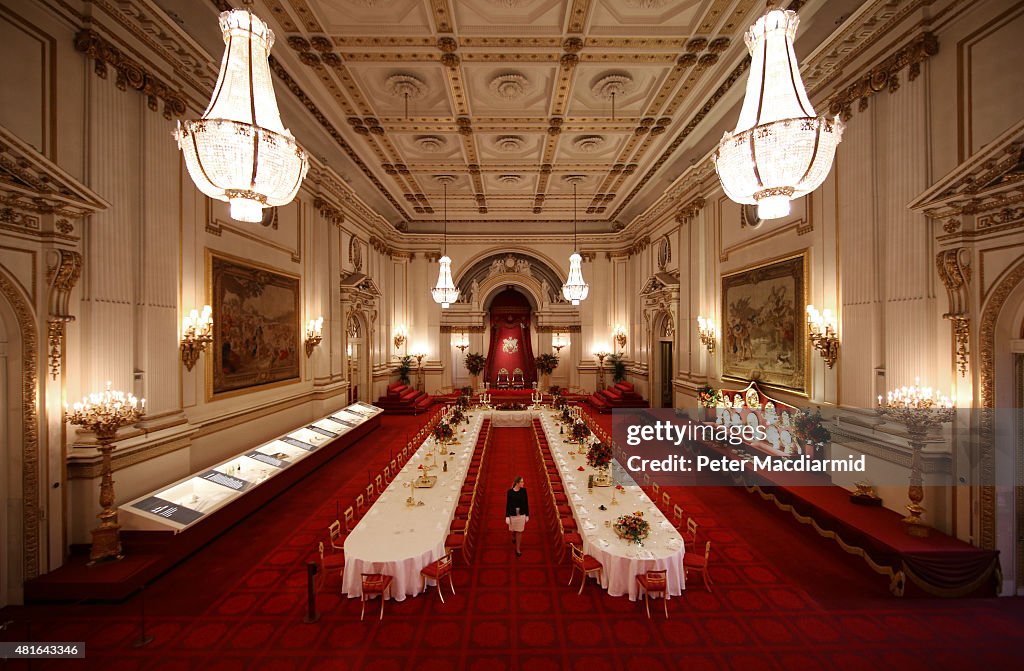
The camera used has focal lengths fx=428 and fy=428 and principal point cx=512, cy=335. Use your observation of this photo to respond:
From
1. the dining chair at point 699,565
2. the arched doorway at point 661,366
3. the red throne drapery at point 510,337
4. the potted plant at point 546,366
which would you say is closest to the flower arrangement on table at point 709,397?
the arched doorway at point 661,366

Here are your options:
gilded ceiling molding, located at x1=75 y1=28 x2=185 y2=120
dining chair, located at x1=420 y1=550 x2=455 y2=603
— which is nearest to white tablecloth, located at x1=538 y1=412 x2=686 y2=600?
dining chair, located at x1=420 y1=550 x2=455 y2=603

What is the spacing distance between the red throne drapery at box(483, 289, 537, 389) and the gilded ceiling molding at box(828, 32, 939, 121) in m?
15.8

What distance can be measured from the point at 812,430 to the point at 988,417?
220 centimetres

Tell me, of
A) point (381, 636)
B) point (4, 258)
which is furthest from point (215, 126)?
point (381, 636)

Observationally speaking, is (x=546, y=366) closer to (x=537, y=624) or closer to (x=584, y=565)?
(x=584, y=565)

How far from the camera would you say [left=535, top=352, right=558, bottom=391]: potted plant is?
65.7ft

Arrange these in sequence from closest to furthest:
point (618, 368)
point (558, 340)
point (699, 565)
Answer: point (699, 565)
point (618, 368)
point (558, 340)

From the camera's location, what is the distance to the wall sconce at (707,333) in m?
11.5

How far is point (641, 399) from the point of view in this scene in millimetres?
16750

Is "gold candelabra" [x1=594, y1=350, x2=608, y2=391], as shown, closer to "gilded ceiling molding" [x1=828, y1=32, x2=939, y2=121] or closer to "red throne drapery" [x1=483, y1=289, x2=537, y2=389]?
"red throne drapery" [x1=483, y1=289, x2=537, y2=389]

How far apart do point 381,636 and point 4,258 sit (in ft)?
18.6

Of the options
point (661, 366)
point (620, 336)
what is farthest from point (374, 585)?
point (620, 336)

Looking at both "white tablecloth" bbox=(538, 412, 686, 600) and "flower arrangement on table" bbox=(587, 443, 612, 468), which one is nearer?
"white tablecloth" bbox=(538, 412, 686, 600)

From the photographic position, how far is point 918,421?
5074mm
